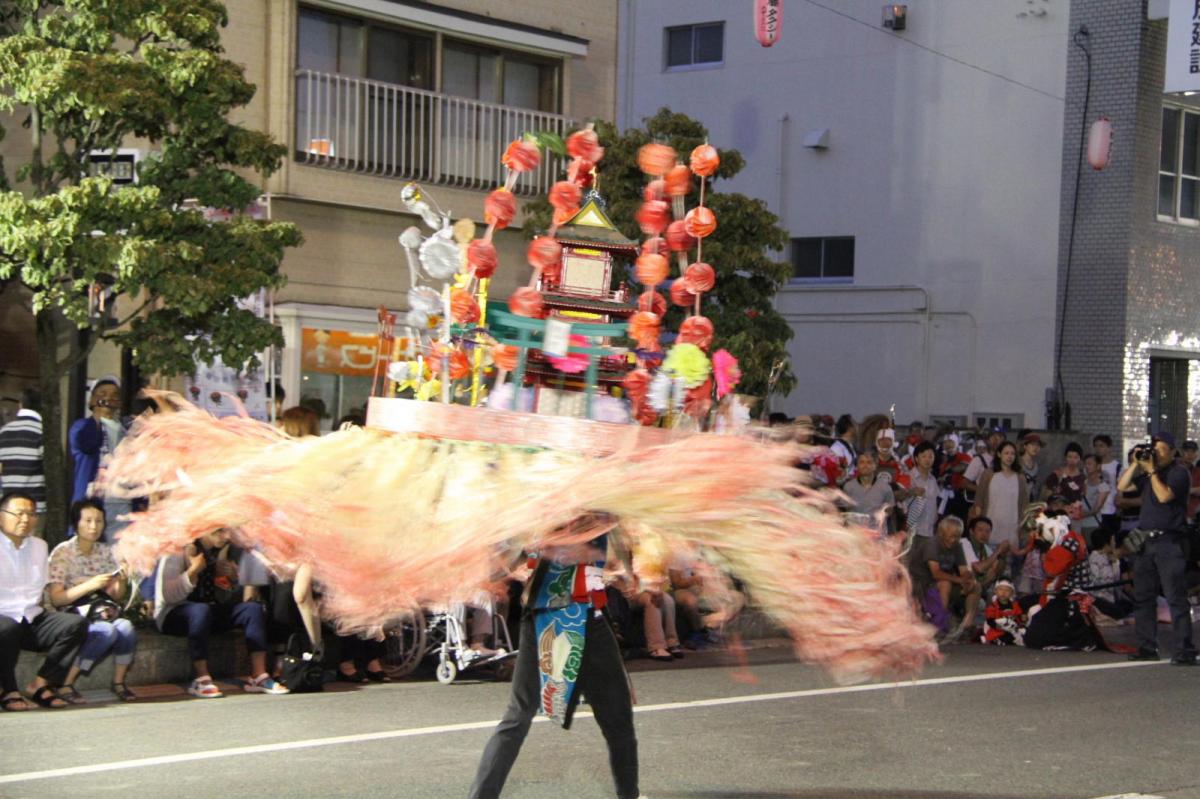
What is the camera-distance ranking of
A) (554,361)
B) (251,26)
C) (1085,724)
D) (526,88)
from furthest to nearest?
1. (526,88)
2. (251,26)
3. (1085,724)
4. (554,361)

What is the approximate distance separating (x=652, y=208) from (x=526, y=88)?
1344 centimetres

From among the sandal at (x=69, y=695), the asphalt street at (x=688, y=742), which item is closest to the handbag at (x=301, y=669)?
the asphalt street at (x=688, y=742)

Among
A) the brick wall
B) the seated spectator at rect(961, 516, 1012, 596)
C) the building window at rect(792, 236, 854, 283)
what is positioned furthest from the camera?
the building window at rect(792, 236, 854, 283)

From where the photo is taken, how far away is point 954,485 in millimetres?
18203

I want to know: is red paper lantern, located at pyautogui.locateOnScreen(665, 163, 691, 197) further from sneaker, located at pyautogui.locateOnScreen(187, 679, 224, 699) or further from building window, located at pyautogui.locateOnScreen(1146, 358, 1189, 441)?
building window, located at pyautogui.locateOnScreen(1146, 358, 1189, 441)

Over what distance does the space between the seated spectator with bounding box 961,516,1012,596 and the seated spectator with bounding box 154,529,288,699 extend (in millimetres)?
6953

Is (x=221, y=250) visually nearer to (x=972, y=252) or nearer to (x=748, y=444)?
(x=748, y=444)

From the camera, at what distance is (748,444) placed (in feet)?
20.5

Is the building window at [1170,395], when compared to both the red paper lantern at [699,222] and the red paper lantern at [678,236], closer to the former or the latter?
the red paper lantern at [678,236]

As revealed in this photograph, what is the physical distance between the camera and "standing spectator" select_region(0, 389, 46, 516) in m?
12.3

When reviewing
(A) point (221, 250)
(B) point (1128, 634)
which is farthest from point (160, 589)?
(B) point (1128, 634)

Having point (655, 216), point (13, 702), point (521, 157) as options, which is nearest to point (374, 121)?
point (13, 702)

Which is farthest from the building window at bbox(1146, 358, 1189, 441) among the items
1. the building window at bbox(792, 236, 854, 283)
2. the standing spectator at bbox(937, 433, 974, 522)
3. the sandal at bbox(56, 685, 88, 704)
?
the sandal at bbox(56, 685, 88, 704)

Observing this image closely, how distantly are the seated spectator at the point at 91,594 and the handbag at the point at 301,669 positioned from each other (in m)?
1.01
